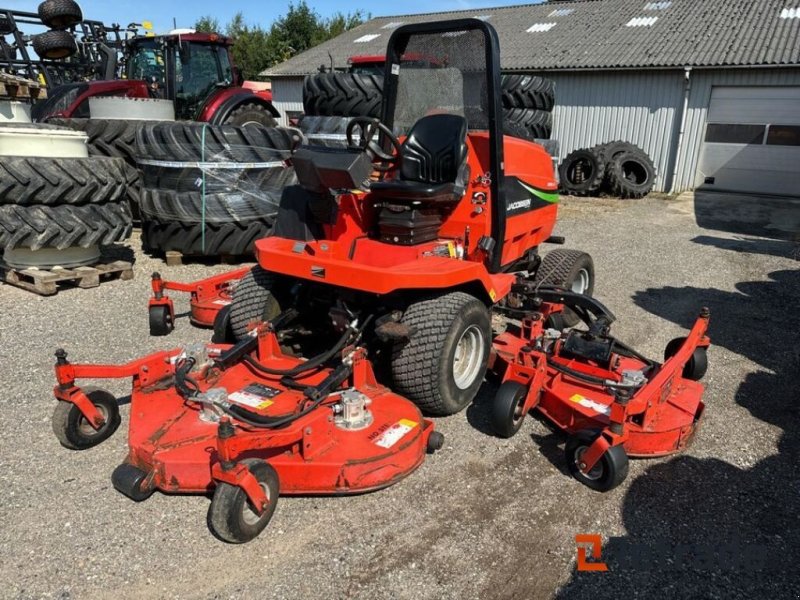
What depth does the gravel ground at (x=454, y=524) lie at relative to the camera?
251 cm

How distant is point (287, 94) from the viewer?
22.1 meters

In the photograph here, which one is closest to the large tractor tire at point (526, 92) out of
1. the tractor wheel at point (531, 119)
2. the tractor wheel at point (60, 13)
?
the tractor wheel at point (531, 119)

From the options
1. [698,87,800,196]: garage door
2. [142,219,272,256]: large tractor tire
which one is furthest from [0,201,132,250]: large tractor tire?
[698,87,800,196]: garage door

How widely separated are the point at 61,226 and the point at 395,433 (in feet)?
15.4

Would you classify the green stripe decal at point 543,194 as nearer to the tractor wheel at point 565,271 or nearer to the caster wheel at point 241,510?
the tractor wheel at point 565,271

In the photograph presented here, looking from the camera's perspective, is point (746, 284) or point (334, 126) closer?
point (746, 284)

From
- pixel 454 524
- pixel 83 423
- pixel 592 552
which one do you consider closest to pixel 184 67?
pixel 83 423

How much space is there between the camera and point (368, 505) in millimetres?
2986

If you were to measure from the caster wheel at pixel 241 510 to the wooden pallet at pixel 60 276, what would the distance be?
4.38m

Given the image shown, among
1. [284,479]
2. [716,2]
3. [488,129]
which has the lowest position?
[284,479]

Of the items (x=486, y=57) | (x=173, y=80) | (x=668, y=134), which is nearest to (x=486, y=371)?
(x=486, y=57)

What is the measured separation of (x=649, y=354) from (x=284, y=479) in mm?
3382

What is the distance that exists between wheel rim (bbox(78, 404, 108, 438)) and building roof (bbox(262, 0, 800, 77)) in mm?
14981

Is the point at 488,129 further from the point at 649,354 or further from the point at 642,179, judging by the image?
the point at 642,179
